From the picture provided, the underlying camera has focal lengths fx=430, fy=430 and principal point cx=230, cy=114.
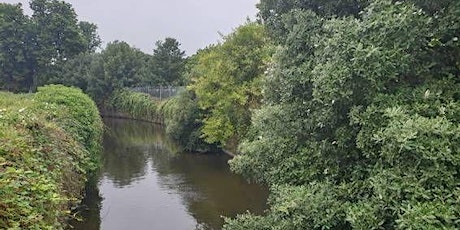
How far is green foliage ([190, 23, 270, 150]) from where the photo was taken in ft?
66.7

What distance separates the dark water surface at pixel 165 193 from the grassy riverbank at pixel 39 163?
239 cm

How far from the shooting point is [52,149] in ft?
23.7

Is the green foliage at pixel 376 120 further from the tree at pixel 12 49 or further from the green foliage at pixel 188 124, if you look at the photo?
the tree at pixel 12 49

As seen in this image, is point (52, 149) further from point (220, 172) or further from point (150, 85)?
point (150, 85)

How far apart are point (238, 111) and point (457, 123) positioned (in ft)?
52.8

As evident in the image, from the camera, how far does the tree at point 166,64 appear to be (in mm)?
50781

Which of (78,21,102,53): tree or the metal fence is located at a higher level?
(78,21,102,53): tree

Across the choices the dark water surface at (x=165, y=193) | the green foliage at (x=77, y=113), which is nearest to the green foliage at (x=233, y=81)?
the dark water surface at (x=165, y=193)

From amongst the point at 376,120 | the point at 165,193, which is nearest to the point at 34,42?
the point at 165,193

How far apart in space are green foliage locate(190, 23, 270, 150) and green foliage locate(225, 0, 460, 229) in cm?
1255

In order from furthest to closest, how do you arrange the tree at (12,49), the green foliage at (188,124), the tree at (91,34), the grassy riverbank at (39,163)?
the tree at (91,34)
the tree at (12,49)
the green foliage at (188,124)
the grassy riverbank at (39,163)

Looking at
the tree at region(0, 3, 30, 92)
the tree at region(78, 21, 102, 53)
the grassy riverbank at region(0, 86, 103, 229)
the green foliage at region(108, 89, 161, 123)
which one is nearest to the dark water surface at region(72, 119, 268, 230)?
the grassy riverbank at region(0, 86, 103, 229)

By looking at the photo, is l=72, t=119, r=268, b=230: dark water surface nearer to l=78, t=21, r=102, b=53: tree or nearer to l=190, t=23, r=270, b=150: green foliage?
l=190, t=23, r=270, b=150: green foliage

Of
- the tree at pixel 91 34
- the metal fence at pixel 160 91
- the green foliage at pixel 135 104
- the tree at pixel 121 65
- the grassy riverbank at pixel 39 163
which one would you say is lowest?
the grassy riverbank at pixel 39 163
